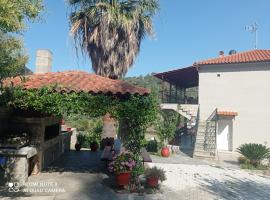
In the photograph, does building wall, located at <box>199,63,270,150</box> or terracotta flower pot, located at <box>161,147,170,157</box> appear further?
building wall, located at <box>199,63,270,150</box>

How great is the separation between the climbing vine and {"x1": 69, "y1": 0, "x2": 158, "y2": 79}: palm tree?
9468mm

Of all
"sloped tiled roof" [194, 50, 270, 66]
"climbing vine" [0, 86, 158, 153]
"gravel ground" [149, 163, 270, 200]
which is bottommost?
"gravel ground" [149, 163, 270, 200]

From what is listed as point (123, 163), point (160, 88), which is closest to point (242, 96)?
point (123, 163)

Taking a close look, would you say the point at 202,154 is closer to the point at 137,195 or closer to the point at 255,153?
the point at 255,153

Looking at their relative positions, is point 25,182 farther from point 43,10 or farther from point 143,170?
point 43,10

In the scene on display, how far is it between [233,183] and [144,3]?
40.1ft

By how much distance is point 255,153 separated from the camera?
18500 millimetres

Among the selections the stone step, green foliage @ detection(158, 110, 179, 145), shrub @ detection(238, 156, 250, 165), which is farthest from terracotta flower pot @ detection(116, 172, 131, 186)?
the stone step

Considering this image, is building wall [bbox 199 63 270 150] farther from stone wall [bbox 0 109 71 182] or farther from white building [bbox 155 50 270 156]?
stone wall [bbox 0 109 71 182]

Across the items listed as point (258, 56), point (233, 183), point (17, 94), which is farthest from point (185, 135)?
point (17, 94)

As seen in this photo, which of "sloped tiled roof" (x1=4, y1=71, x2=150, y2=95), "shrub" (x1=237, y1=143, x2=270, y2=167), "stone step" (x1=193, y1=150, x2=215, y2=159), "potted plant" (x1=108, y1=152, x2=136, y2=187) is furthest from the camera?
"stone step" (x1=193, y1=150, x2=215, y2=159)

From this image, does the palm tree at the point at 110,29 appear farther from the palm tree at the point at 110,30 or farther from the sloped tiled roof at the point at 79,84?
the sloped tiled roof at the point at 79,84

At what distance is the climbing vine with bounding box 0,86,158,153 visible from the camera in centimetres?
1041

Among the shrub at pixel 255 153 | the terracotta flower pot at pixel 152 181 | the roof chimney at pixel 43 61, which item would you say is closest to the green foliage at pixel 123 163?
the terracotta flower pot at pixel 152 181
